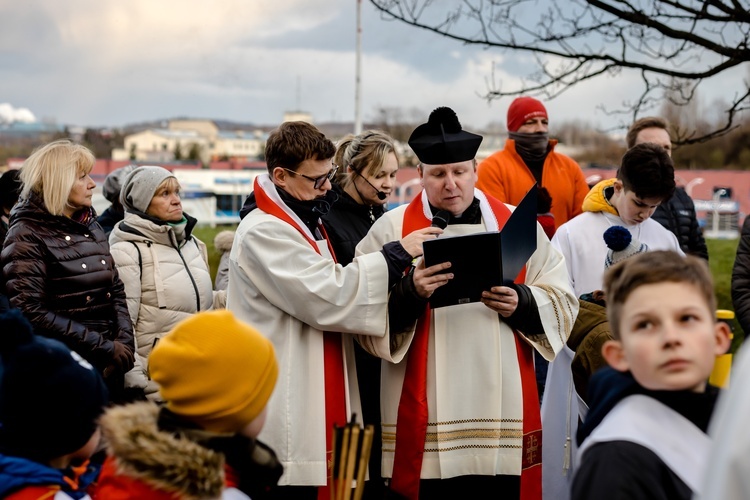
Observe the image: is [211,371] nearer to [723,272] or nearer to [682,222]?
[682,222]

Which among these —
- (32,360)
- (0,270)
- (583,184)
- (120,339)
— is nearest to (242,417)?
(32,360)

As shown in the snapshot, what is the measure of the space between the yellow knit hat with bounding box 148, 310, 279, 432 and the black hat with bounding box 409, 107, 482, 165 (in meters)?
1.66

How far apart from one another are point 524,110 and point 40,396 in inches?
161

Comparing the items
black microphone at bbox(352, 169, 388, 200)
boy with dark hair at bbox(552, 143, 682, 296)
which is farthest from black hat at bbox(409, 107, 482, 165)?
boy with dark hair at bbox(552, 143, 682, 296)

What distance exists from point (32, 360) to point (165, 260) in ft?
8.90

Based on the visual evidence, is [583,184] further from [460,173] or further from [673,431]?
[673,431]

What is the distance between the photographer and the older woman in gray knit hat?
505 cm

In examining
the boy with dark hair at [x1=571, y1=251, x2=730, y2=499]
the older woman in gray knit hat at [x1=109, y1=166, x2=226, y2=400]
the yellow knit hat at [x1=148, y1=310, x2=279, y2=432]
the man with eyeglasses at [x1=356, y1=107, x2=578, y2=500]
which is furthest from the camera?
the older woman in gray knit hat at [x1=109, y1=166, x2=226, y2=400]

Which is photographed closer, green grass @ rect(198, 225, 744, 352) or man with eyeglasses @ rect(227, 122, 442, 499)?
man with eyeglasses @ rect(227, 122, 442, 499)

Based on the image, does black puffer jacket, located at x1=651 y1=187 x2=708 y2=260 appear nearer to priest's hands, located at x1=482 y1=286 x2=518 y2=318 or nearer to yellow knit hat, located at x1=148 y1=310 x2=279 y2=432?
priest's hands, located at x1=482 y1=286 x2=518 y2=318

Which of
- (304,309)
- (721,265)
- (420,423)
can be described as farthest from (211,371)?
(721,265)

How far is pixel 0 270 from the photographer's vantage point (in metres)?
4.60

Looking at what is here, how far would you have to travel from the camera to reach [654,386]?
2160mm

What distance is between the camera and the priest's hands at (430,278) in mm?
3561
